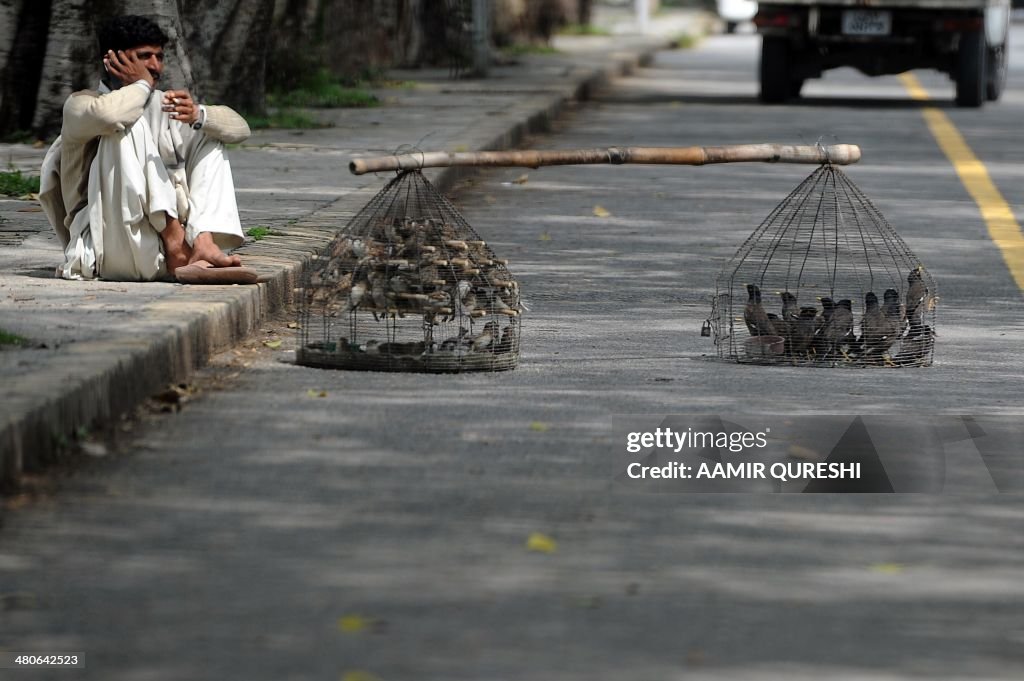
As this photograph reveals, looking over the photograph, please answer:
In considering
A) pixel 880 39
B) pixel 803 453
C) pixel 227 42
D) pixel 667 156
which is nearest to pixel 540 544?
pixel 803 453

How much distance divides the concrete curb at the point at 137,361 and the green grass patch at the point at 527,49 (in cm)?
1683

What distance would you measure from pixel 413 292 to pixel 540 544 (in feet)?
6.86

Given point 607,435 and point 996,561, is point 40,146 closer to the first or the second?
point 607,435

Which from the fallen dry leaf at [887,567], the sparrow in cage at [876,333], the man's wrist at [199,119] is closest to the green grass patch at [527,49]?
the man's wrist at [199,119]

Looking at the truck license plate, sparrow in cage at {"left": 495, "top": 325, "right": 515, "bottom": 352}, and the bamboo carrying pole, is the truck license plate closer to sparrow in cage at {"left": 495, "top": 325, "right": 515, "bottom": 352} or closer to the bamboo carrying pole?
the bamboo carrying pole

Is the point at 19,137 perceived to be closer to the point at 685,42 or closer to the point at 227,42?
the point at 227,42

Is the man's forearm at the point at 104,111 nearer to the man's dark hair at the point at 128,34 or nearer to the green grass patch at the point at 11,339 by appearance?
the man's dark hair at the point at 128,34

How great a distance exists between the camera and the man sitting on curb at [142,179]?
695 centimetres

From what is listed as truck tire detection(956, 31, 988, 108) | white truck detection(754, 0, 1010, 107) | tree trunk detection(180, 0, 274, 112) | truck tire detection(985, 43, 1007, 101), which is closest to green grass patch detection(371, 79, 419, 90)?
white truck detection(754, 0, 1010, 107)

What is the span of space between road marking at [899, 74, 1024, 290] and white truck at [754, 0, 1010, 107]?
53 cm

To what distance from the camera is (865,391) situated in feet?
20.0

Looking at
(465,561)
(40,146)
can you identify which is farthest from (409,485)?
(40,146)

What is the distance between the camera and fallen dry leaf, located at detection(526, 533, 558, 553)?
4.27m

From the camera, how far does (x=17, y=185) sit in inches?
→ 393
